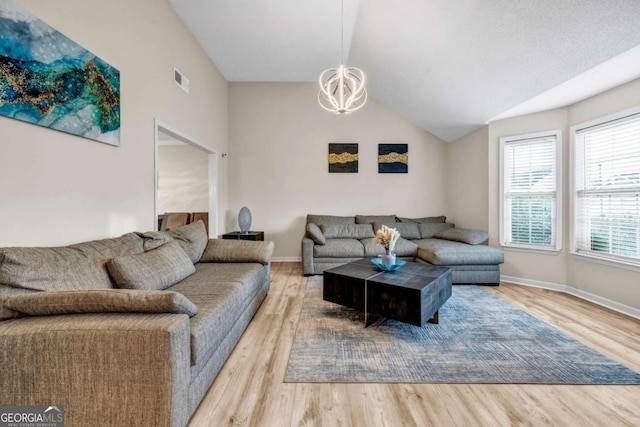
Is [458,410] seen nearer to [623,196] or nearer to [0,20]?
[623,196]

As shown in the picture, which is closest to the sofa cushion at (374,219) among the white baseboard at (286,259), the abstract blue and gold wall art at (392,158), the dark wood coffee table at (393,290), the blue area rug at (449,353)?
the abstract blue and gold wall art at (392,158)

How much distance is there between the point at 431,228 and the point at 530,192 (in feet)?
5.15

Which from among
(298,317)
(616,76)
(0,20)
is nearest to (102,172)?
(0,20)

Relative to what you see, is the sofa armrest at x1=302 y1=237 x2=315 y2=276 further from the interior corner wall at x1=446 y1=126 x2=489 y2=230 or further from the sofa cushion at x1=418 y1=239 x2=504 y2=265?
the interior corner wall at x1=446 y1=126 x2=489 y2=230

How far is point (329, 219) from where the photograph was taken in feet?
16.3

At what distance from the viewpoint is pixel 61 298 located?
1.23 m

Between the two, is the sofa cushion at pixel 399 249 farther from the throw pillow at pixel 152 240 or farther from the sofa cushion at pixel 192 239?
the throw pillow at pixel 152 240

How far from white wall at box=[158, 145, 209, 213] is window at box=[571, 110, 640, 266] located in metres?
6.60

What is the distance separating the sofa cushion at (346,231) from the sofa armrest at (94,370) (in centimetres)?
361

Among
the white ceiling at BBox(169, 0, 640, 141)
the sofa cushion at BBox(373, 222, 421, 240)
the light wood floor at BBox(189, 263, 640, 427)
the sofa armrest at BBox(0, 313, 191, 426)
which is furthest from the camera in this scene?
the sofa cushion at BBox(373, 222, 421, 240)

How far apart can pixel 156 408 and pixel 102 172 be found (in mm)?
1888

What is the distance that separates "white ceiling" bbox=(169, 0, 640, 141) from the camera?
2.29m

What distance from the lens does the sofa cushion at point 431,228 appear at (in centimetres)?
483

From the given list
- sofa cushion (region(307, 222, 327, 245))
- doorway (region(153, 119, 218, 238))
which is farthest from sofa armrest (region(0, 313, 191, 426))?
doorway (region(153, 119, 218, 238))
